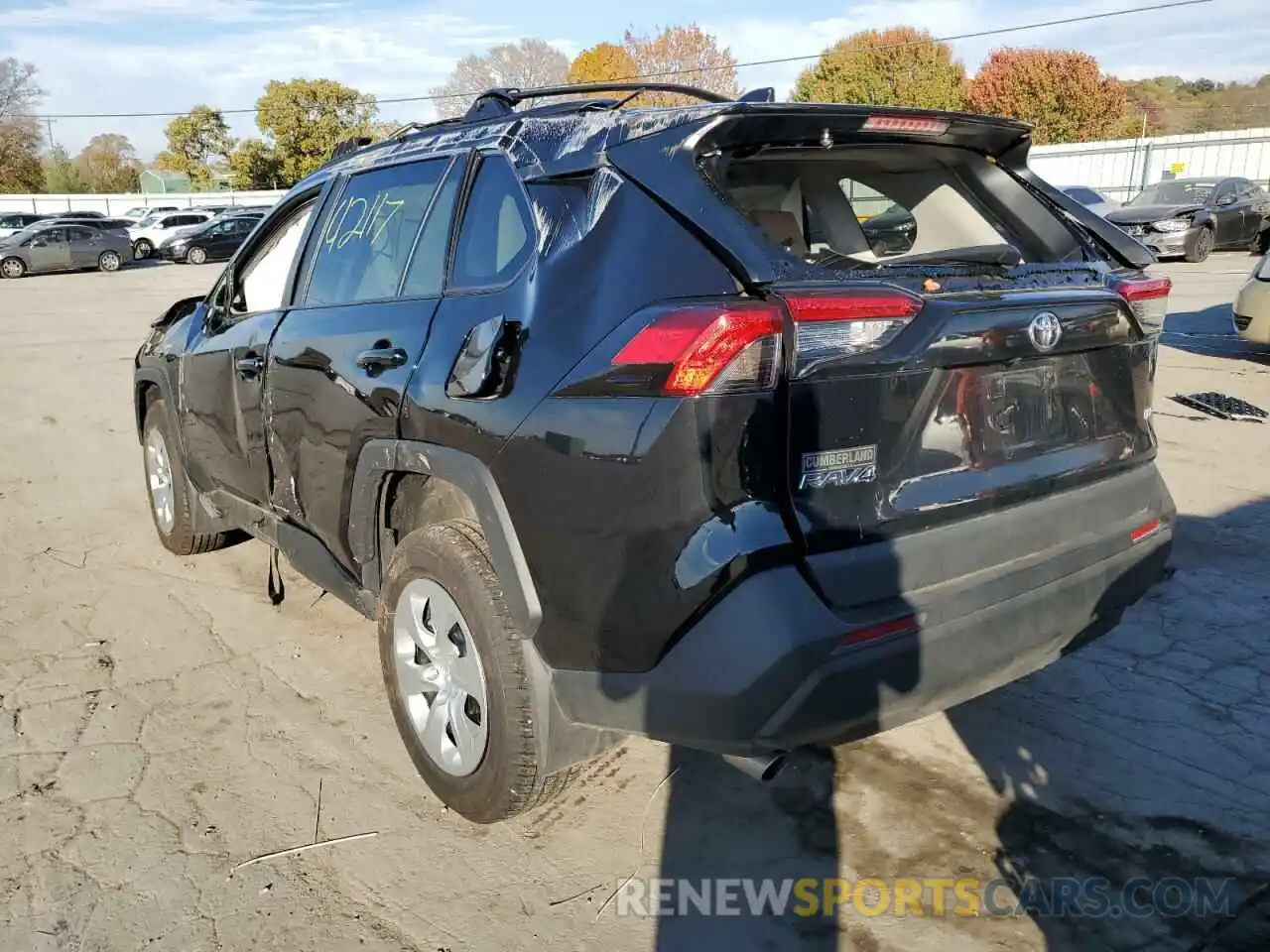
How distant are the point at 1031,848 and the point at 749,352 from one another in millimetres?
1655

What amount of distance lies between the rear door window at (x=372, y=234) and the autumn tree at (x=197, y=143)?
61.7 m

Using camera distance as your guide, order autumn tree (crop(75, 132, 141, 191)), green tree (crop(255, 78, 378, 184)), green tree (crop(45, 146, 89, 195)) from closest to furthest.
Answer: green tree (crop(255, 78, 378, 184)), green tree (crop(45, 146, 89, 195)), autumn tree (crop(75, 132, 141, 191))

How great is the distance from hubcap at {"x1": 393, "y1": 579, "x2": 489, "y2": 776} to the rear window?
1466 millimetres

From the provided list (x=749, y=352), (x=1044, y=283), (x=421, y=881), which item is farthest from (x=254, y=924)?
(x=1044, y=283)

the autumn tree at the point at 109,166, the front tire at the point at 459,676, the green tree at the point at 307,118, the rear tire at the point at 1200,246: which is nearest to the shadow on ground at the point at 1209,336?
the rear tire at the point at 1200,246

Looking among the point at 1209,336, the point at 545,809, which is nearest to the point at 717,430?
the point at 545,809

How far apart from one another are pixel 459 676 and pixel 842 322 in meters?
1.47

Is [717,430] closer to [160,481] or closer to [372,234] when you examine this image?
[372,234]

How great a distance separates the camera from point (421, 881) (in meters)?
2.77

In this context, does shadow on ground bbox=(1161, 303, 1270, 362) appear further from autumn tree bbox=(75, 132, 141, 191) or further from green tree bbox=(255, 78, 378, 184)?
autumn tree bbox=(75, 132, 141, 191)

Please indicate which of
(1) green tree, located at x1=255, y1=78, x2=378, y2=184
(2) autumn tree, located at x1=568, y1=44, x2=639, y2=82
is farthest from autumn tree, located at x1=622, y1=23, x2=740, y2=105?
(1) green tree, located at x1=255, y1=78, x2=378, y2=184

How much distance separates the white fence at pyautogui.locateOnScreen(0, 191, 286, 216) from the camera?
48.4 m

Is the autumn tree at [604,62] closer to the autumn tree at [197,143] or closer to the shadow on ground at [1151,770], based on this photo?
the autumn tree at [197,143]

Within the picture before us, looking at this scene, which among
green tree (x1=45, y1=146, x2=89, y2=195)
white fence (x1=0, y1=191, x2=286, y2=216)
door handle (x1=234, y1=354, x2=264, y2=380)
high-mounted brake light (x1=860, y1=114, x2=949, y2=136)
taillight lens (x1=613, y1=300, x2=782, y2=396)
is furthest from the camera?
green tree (x1=45, y1=146, x2=89, y2=195)
